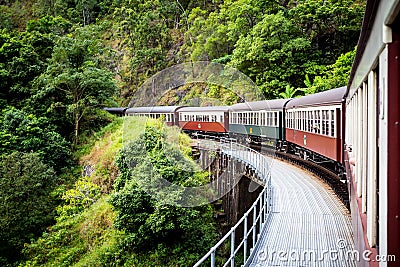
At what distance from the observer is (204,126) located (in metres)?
27.2

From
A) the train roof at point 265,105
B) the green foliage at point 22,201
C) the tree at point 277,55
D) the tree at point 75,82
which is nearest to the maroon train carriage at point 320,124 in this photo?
the train roof at point 265,105

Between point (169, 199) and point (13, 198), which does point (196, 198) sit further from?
point (13, 198)

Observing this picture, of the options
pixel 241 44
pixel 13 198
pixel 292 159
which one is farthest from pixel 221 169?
pixel 241 44

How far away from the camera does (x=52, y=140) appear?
21297mm

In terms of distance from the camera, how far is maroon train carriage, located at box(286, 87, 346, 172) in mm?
10219

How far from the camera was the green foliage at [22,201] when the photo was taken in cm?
1472

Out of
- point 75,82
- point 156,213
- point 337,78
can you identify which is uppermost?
point 75,82

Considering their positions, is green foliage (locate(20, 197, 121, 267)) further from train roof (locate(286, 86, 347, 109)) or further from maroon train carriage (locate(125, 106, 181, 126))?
maroon train carriage (locate(125, 106, 181, 126))

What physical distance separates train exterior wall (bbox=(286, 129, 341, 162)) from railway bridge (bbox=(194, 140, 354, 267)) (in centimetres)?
94

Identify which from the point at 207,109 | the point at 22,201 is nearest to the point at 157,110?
the point at 207,109

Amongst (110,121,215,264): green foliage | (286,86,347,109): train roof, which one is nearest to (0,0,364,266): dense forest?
(110,121,215,264): green foliage

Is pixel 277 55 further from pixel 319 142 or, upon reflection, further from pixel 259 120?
pixel 319 142

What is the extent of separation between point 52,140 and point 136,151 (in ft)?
28.2

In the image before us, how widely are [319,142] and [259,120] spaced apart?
825cm
